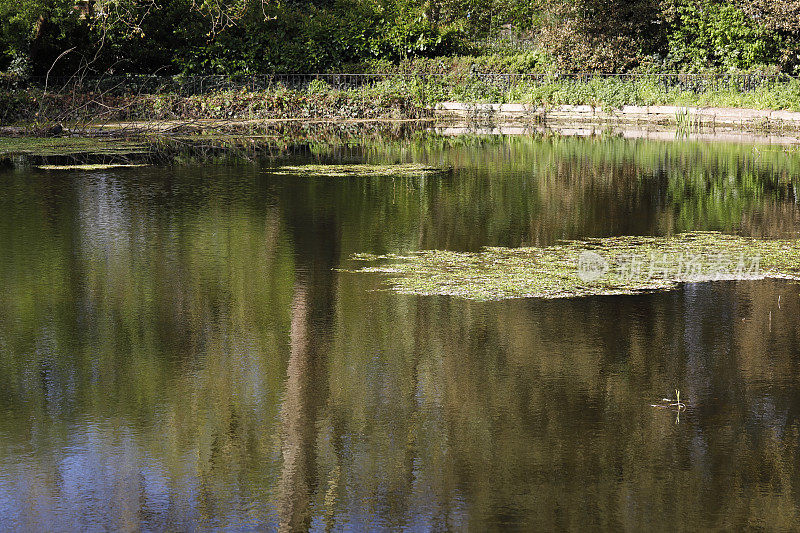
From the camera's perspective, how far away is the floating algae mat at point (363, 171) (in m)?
16.7

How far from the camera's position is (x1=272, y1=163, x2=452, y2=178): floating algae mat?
54.8 ft

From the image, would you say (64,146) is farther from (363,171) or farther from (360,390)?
(360,390)

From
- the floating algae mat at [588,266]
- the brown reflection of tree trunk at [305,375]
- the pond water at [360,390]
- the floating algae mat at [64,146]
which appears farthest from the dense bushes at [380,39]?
the brown reflection of tree trunk at [305,375]

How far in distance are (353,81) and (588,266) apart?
82.1ft

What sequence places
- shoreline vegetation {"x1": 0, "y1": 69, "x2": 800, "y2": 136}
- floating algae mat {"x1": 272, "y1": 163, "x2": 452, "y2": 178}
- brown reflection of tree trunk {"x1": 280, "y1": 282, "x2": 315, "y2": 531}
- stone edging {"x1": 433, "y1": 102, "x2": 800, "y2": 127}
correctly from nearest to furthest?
brown reflection of tree trunk {"x1": 280, "y1": 282, "x2": 315, "y2": 531}
floating algae mat {"x1": 272, "y1": 163, "x2": 452, "y2": 178}
stone edging {"x1": 433, "y1": 102, "x2": 800, "y2": 127}
shoreline vegetation {"x1": 0, "y1": 69, "x2": 800, "y2": 136}

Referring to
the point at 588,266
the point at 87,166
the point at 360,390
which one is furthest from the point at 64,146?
the point at 360,390

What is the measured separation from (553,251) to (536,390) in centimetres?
421

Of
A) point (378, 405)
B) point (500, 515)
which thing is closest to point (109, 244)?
point (378, 405)

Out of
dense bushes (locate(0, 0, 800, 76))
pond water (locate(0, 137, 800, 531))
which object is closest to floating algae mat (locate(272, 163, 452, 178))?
pond water (locate(0, 137, 800, 531))

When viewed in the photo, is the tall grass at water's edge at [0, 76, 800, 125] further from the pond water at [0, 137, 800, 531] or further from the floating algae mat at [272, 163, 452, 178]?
the pond water at [0, 137, 800, 531]

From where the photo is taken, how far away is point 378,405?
5.73 m

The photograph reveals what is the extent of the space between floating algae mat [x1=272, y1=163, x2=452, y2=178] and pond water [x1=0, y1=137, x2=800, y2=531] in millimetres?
5098

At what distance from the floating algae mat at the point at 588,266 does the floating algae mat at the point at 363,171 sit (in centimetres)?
660

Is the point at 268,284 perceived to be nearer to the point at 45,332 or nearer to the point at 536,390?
the point at 45,332
